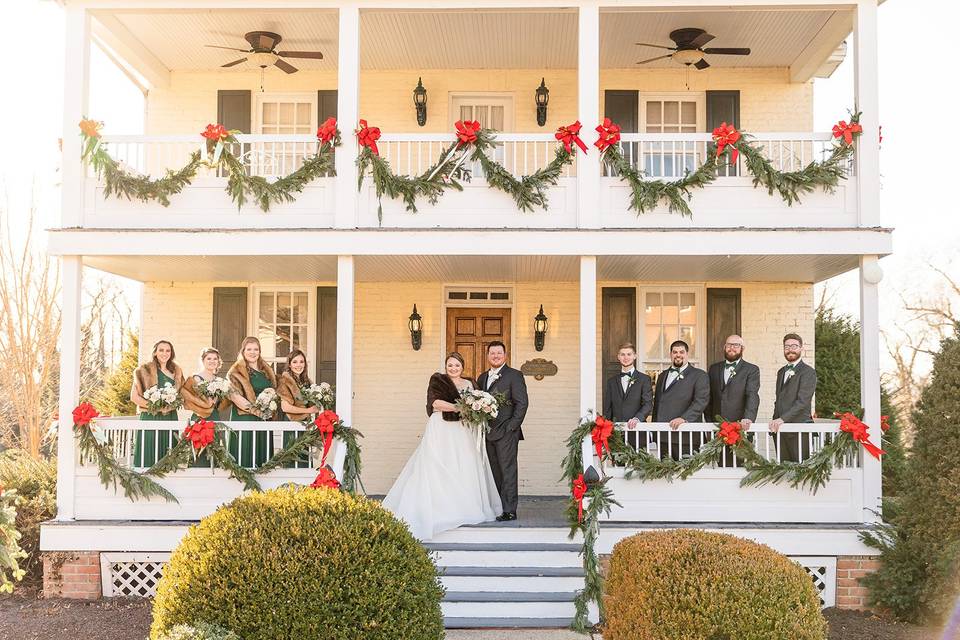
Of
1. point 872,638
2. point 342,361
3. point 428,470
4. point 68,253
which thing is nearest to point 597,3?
point 342,361

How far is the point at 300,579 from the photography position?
18.8 feet

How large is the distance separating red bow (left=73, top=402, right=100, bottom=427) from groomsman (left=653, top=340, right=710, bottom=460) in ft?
19.3

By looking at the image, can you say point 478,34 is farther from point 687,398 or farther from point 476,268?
point 687,398

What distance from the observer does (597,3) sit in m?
9.03

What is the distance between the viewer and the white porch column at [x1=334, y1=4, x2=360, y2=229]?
29.9 ft

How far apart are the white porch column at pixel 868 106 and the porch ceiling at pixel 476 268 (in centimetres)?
62

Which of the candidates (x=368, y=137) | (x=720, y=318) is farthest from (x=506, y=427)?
(x=720, y=318)

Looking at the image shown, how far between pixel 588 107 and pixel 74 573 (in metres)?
7.17

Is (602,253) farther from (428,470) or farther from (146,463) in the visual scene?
(146,463)

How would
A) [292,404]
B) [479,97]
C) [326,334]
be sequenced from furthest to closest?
1. [479,97]
2. [326,334]
3. [292,404]

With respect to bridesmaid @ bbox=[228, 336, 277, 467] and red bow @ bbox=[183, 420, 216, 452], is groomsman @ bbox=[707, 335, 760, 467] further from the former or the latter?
red bow @ bbox=[183, 420, 216, 452]

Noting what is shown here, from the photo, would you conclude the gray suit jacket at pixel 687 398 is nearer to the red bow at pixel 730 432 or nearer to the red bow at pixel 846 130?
the red bow at pixel 730 432

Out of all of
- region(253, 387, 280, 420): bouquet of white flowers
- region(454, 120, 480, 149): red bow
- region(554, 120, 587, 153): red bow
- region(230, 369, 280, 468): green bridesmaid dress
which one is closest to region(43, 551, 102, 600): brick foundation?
region(230, 369, 280, 468): green bridesmaid dress

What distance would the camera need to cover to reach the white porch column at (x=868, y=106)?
898cm
